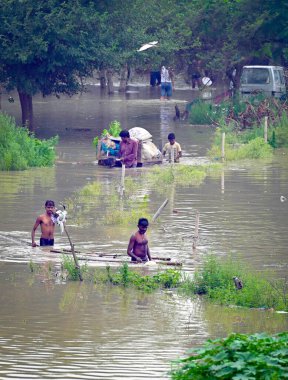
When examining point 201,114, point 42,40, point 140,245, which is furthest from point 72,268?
point 201,114

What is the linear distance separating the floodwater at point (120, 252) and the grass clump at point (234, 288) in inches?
8.3

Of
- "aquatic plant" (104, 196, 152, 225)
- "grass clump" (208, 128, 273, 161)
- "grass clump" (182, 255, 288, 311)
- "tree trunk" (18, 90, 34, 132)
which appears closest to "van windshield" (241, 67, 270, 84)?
"tree trunk" (18, 90, 34, 132)

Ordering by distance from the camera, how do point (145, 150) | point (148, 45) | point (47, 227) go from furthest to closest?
point (148, 45)
point (145, 150)
point (47, 227)

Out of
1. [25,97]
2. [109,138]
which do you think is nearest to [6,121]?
[109,138]

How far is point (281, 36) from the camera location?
39406 millimetres

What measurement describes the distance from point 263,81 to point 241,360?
1264 inches

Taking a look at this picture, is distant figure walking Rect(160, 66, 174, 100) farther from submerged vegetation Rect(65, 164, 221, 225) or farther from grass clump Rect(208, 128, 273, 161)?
submerged vegetation Rect(65, 164, 221, 225)

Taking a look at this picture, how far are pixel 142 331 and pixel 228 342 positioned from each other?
15.4ft

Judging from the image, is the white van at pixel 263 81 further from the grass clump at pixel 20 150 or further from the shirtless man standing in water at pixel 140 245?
the shirtless man standing in water at pixel 140 245

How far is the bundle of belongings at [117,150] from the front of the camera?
89.9ft

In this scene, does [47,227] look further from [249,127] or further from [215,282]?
[249,127]

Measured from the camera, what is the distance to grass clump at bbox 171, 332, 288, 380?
739 cm

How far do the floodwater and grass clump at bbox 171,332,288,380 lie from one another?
284 cm

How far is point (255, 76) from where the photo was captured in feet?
129
